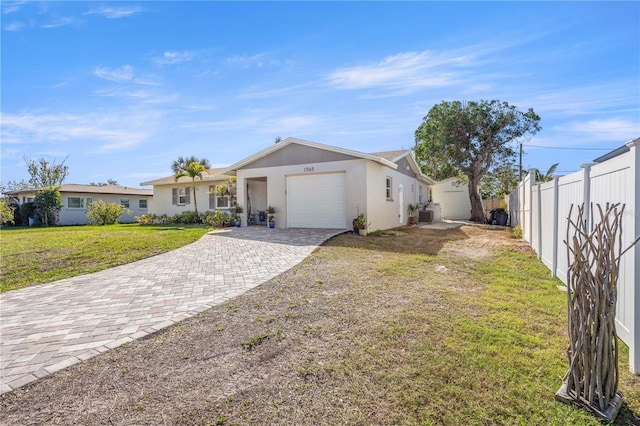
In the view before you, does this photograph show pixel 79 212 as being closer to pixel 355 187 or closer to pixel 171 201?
pixel 171 201

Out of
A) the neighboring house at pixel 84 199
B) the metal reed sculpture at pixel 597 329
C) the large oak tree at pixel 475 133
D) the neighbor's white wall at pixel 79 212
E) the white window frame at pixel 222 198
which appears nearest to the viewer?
the metal reed sculpture at pixel 597 329

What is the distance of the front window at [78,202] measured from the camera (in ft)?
84.3

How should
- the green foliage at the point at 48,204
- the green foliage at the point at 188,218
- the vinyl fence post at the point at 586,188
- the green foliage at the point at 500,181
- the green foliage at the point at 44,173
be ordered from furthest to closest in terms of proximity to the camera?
1. the green foliage at the point at 44,173
2. the green foliage at the point at 48,204
3. the green foliage at the point at 500,181
4. the green foliage at the point at 188,218
5. the vinyl fence post at the point at 586,188

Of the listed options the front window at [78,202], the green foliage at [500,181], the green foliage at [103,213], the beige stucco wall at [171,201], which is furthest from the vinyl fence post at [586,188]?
the front window at [78,202]

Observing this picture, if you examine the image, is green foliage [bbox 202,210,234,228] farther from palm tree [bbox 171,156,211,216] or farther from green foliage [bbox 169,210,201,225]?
green foliage [bbox 169,210,201,225]

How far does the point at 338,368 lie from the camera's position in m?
3.02

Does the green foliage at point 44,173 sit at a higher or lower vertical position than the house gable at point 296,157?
higher

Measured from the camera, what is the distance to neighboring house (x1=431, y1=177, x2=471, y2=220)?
27.1 m

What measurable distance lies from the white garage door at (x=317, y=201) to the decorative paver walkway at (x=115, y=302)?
4.25 meters

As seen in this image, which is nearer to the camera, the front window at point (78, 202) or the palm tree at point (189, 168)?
the palm tree at point (189, 168)

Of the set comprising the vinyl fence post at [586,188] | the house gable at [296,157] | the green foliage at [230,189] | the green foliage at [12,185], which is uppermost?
the green foliage at [12,185]

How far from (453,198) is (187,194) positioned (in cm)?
2160

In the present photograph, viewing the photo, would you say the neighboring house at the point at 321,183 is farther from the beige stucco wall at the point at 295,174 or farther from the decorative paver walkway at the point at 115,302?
the decorative paver walkway at the point at 115,302

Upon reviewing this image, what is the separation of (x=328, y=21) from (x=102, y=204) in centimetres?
2151
